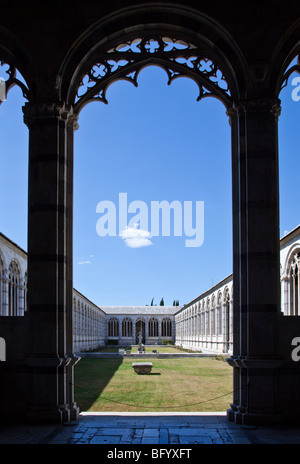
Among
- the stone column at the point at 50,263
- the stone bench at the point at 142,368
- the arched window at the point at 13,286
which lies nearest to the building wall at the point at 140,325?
the arched window at the point at 13,286

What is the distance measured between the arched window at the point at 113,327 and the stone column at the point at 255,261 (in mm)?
78192

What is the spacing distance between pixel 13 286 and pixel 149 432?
73.6 ft

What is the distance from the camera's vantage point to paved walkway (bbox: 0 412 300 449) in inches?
245

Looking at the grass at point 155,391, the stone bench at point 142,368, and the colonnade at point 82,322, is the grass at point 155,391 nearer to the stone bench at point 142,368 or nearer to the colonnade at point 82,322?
the stone bench at point 142,368

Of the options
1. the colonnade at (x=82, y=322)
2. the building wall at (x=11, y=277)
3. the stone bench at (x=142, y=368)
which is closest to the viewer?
the stone bench at (x=142, y=368)

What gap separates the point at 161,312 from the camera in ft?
284

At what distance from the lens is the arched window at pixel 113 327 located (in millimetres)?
84125

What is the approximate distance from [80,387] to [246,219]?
10.1 metres

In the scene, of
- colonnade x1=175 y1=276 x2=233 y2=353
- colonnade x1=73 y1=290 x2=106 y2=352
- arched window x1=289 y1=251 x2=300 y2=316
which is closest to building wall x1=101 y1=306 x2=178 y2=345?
colonnade x1=175 y1=276 x2=233 y2=353

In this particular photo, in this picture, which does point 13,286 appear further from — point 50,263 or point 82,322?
point 50,263

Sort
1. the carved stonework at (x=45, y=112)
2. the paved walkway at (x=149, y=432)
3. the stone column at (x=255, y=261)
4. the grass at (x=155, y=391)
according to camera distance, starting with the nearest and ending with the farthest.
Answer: the paved walkway at (x=149, y=432) → the stone column at (x=255, y=261) → the carved stonework at (x=45, y=112) → the grass at (x=155, y=391)

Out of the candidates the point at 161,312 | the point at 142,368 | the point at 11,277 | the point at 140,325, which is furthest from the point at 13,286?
the point at 161,312

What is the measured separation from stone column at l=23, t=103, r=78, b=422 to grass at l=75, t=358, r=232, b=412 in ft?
11.1

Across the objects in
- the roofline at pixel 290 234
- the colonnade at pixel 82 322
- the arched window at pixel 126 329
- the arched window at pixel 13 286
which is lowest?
the arched window at pixel 126 329
